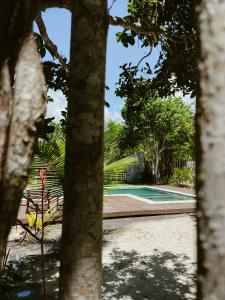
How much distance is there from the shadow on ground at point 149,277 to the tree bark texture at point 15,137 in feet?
13.6

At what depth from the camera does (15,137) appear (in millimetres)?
1629

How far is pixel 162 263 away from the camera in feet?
23.6

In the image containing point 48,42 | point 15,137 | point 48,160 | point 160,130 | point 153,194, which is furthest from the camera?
point 160,130

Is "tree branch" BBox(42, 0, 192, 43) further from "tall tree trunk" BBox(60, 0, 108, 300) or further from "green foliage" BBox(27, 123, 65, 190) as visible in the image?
"green foliage" BBox(27, 123, 65, 190)

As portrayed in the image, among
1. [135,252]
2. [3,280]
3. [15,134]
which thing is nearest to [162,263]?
[135,252]

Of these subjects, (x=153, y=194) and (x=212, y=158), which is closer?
(x=212, y=158)

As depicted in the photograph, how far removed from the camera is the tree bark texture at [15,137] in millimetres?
1625

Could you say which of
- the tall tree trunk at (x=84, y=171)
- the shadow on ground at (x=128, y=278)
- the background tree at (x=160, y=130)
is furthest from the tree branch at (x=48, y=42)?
the background tree at (x=160, y=130)

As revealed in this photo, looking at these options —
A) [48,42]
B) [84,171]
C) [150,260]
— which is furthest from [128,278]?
[84,171]

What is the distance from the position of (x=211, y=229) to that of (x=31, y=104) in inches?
36.5

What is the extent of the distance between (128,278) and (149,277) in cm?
36

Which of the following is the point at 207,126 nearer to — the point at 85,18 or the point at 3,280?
the point at 85,18

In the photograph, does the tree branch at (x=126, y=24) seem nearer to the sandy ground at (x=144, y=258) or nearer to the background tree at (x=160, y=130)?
the sandy ground at (x=144, y=258)

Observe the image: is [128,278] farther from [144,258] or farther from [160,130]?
[160,130]
